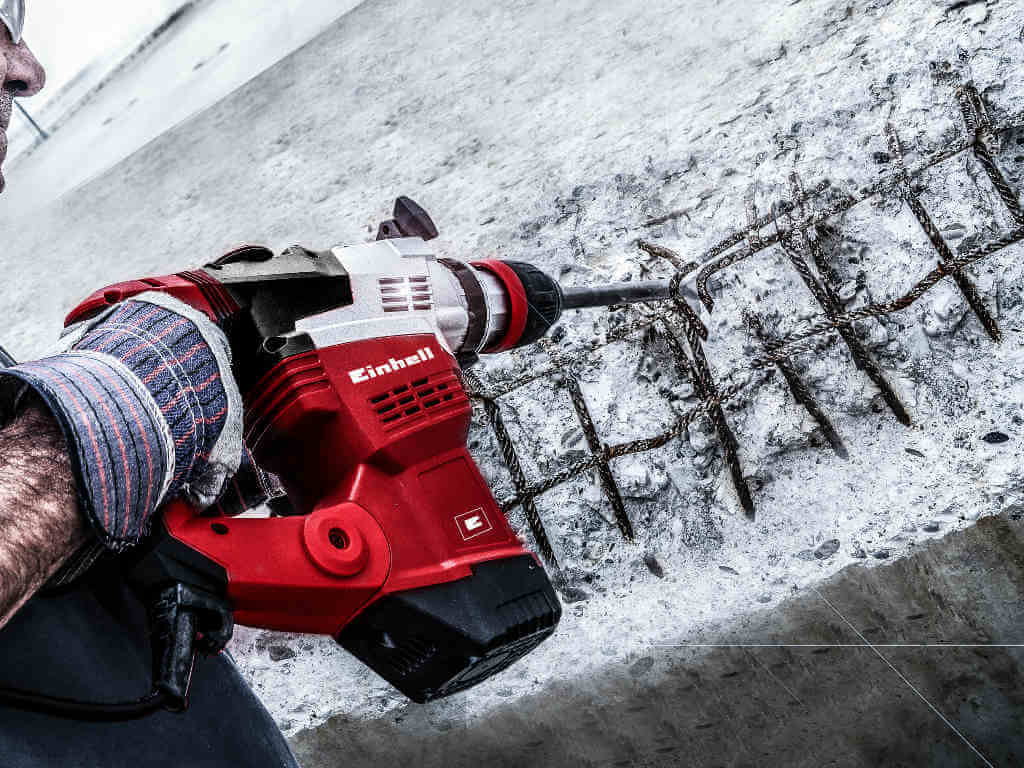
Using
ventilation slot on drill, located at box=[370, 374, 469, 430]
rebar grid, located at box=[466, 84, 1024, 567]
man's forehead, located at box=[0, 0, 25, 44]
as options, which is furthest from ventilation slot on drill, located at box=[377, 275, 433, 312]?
man's forehead, located at box=[0, 0, 25, 44]

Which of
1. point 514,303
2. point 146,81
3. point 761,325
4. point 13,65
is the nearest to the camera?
point 13,65

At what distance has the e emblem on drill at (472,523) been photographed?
1.00 metres

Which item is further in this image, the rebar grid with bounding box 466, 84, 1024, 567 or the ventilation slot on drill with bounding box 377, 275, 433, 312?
the rebar grid with bounding box 466, 84, 1024, 567

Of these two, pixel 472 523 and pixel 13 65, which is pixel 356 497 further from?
pixel 13 65

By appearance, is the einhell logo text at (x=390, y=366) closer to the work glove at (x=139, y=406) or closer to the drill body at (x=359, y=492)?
the drill body at (x=359, y=492)

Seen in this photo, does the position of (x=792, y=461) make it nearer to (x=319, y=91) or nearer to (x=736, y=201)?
(x=736, y=201)

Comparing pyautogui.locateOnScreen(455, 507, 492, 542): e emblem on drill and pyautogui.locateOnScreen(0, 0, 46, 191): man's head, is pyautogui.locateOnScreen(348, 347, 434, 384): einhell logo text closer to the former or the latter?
pyautogui.locateOnScreen(455, 507, 492, 542): e emblem on drill

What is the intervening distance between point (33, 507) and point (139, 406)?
12 cm

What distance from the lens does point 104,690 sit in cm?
80

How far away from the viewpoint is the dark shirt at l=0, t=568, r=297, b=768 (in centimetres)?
73

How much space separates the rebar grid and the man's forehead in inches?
34.7

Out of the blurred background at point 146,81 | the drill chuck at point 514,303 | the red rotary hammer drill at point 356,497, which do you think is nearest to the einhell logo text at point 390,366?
the red rotary hammer drill at point 356,497

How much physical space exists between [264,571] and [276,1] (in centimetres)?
324

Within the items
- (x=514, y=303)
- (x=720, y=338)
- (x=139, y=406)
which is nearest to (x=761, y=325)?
(x=720, y=338)
